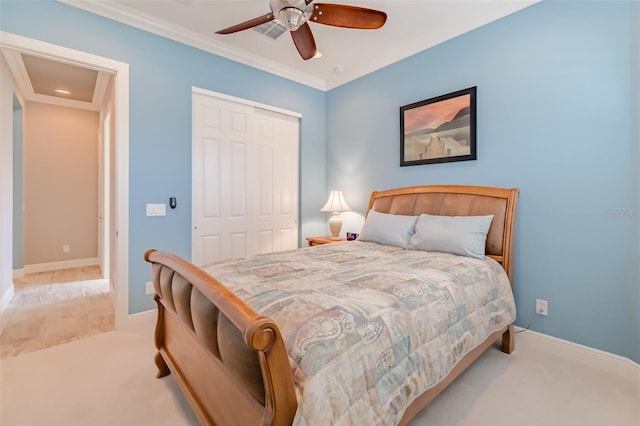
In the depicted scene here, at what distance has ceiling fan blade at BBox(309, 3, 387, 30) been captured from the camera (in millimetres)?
2004

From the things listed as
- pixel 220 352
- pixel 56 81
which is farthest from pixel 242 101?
pixel 220 352

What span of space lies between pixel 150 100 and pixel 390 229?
8.68 ft

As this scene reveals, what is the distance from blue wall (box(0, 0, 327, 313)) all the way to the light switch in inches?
1.6

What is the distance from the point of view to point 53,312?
311cm

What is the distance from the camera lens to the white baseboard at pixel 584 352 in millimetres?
2016

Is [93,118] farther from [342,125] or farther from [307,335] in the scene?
[307,335]

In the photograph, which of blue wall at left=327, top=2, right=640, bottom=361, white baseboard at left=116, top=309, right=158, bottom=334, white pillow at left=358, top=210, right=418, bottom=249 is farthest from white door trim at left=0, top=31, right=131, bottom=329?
blue wall at left=327, top=2, right=640, bottom=361

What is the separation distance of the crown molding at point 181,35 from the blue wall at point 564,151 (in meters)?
1.87

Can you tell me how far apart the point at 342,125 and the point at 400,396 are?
358 cm

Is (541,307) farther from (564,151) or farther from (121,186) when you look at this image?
(121,186)

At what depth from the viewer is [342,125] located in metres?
4.19

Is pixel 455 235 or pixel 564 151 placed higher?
pixel 564 151

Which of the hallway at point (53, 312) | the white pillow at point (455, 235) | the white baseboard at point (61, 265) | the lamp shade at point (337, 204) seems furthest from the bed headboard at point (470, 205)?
the white baseboard at point (61, 265)

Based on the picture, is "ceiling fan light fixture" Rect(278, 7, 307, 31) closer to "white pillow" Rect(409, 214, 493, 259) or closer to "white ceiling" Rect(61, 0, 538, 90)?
"white ceiling" Rect(61, 0, 538, 90)
